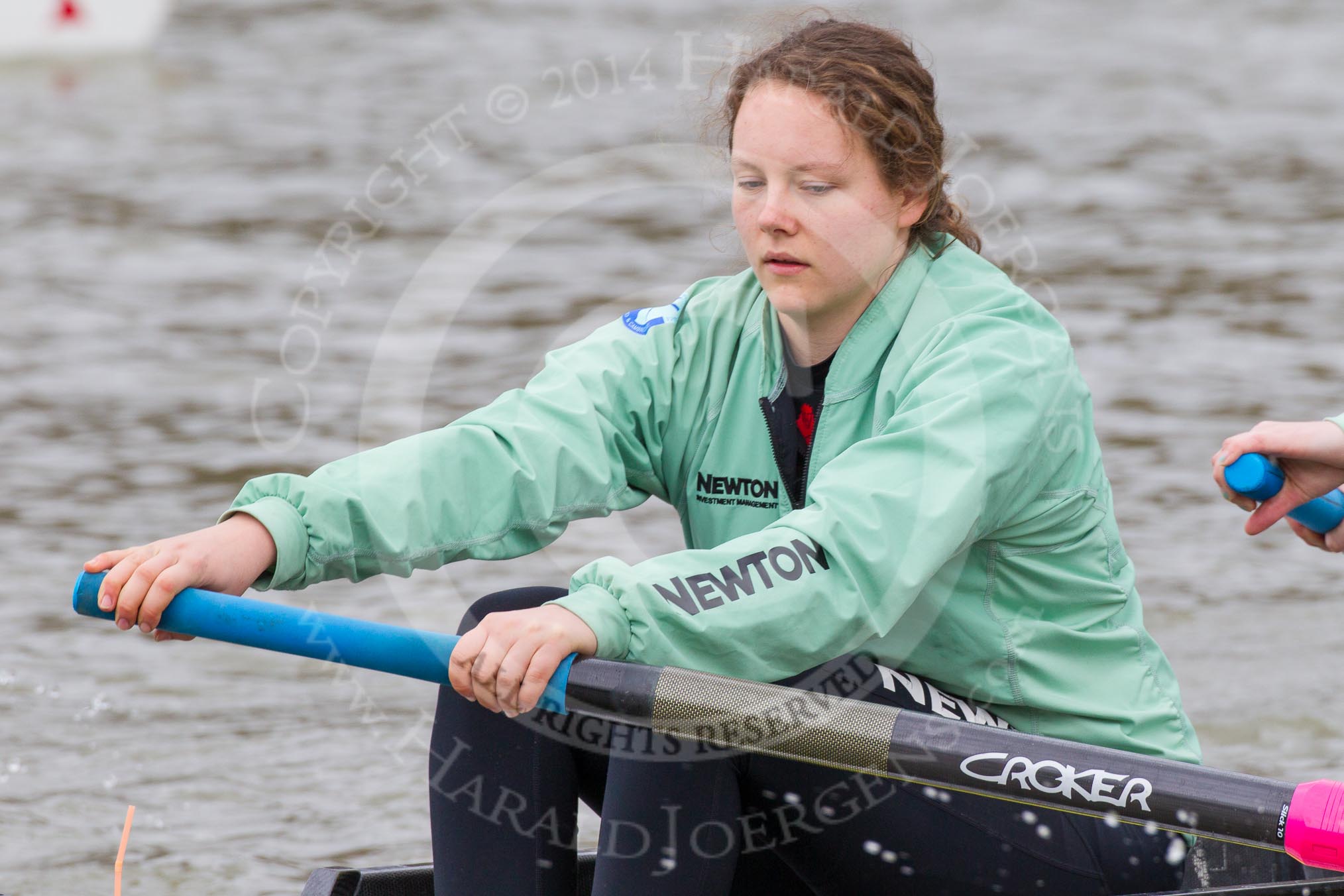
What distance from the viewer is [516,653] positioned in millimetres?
1674

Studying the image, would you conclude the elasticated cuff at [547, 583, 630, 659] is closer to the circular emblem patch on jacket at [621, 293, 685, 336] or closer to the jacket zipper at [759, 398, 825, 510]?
the jacket zipper at [759, 398, 825, 510]

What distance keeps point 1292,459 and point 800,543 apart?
740mm

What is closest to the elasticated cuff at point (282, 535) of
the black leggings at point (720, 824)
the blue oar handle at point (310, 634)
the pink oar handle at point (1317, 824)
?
the blue oar handle at point (310, 634)

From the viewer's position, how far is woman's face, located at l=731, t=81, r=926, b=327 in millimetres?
1978

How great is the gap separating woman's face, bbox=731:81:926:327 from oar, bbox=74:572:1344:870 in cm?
55

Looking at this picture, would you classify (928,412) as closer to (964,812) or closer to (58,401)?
(964,812)

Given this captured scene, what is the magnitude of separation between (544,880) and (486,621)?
1.45ft

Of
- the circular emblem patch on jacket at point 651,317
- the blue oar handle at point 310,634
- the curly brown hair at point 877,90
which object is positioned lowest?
the blue oar handle at point 310,634

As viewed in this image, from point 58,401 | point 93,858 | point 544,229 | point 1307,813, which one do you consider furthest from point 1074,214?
point 1307,813

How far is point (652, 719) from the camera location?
169 centimetres

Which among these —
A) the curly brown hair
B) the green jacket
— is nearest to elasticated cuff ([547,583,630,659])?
the green jacket

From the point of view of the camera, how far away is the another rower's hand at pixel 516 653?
5.49 feet

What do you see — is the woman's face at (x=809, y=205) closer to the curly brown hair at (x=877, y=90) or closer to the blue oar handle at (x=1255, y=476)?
the curly brown hair at (x=877, y=90)

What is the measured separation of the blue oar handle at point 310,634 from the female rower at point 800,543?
0.02 meters
